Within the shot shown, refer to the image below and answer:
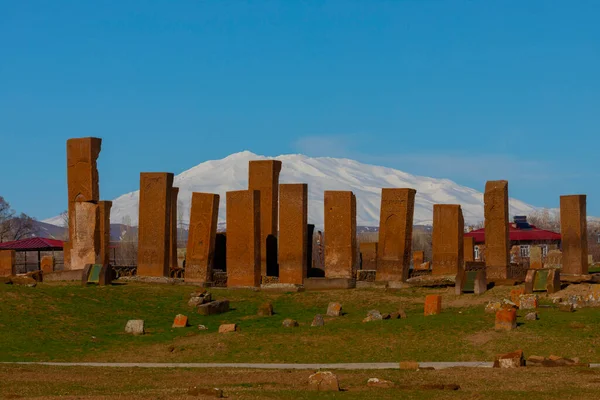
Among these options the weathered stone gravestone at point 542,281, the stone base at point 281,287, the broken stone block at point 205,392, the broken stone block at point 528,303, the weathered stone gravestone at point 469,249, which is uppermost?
the weathered stone gravestone at point 469,249

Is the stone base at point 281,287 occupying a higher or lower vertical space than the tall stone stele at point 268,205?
lower

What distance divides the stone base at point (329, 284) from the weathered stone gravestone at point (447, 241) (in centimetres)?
346

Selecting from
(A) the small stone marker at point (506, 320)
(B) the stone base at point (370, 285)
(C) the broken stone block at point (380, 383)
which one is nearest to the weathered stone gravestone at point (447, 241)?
(B) the stone base at point (370, 285)

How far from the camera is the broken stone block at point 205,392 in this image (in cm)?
1709

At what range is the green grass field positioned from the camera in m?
24.0

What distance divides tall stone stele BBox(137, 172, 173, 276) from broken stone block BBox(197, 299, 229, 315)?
6.71 m

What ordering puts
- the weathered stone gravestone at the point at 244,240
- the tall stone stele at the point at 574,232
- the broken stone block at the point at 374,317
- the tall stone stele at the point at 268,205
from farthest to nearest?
1. the tall stone stele at the point at 268,205
2. the tall stone stele at the point at 574,232
3. the weathered stone gravestone at the point at 244,240
4. the broken stone block at the point at 374,317

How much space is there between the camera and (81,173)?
38.5m

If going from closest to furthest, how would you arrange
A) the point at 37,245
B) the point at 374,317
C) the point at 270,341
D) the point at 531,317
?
the point at 270,341 → the point at 531,317 → the point at 374,317 → the point at 37,245

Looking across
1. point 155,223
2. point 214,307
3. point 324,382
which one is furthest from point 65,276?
point 324,382

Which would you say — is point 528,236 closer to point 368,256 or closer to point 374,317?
point 368,256

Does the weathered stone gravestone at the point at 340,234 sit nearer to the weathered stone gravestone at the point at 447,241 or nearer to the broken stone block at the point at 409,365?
the weathered stone gravestone at the point at 447,241

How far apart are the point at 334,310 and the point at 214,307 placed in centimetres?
361

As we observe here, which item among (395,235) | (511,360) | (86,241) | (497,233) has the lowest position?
(511,360)
